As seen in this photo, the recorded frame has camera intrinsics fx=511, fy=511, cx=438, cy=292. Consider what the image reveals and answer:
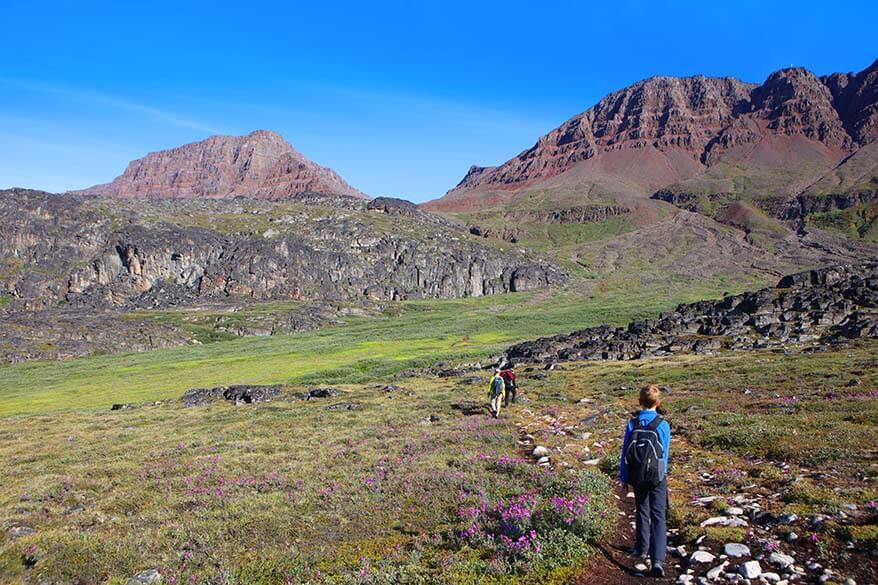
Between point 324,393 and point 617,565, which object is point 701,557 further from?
point 324,393

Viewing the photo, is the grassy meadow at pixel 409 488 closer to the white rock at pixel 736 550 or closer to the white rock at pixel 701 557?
the white rock at pixel 736 550

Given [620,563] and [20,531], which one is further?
[20,531]

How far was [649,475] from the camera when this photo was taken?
10453mm

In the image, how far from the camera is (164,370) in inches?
3637

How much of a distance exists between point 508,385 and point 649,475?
22756 mm

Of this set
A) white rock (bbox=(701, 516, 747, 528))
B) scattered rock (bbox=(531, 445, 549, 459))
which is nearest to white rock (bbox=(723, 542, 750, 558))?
white rock (bbox=(701, 516, 747, 528))

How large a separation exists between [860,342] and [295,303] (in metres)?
173

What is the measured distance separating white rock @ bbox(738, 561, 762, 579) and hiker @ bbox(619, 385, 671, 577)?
4.49 ft

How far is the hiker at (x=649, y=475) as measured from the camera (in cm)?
1038

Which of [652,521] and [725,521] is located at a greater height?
[652,521]

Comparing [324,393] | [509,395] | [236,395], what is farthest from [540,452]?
[236,395]

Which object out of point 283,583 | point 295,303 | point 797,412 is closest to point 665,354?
point 797,412

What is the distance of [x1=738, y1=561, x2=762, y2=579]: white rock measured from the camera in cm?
929

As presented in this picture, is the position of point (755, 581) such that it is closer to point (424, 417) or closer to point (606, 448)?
point (606, 448)
